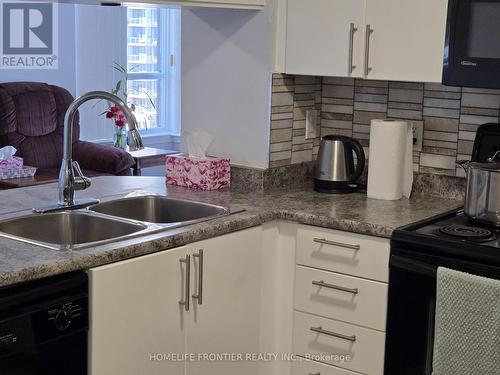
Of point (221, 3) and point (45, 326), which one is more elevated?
point (221, 3)

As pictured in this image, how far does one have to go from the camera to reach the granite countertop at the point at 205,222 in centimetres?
203

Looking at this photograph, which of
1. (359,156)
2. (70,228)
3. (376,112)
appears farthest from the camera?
(376,112)

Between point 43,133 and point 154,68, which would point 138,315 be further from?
point 154,68

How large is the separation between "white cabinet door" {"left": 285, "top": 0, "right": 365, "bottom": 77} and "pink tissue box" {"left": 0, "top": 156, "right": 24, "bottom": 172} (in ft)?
8.88

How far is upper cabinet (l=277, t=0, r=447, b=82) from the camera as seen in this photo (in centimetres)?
267

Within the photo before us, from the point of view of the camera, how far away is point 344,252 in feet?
8.63

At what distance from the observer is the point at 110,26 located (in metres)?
6.50

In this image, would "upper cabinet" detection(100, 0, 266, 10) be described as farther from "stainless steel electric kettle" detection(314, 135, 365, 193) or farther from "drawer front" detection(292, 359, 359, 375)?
"drawer front" detection(292, 359, 359, 375)

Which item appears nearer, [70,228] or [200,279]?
[200,279]

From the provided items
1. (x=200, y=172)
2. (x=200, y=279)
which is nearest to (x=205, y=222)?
(x=200, y=279)

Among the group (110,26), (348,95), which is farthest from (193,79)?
(110,26)

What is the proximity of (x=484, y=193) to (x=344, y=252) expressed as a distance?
1.59 ft

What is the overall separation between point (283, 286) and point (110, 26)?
166 inches

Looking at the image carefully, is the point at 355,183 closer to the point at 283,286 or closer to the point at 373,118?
the point at 373,118
